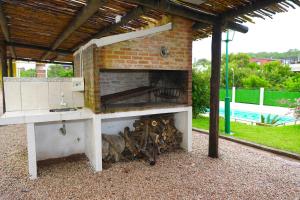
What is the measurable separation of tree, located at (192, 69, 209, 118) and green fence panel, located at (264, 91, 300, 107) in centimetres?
474

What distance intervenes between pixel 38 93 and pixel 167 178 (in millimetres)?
3298

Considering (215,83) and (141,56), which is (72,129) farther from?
(215,83)

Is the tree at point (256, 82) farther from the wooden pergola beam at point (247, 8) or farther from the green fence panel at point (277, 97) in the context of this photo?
the wooden pergola beam at point (247, 8)

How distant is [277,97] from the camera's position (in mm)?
12781

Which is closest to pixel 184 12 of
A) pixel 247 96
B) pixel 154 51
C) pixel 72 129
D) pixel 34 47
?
pixel 154 51

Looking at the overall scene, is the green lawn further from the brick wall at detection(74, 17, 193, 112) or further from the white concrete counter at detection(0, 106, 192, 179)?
the brick wall at detection(74, 17, 193, 112)

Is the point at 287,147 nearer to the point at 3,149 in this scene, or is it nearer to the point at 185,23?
the point at 185,23

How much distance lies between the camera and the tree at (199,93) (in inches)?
380

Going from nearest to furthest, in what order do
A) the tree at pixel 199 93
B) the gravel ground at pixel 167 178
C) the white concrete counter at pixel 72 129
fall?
the gravel ground at pixel 167 178 < the white concrete counter at pixel 72 129 < the tree at pixel 199 93

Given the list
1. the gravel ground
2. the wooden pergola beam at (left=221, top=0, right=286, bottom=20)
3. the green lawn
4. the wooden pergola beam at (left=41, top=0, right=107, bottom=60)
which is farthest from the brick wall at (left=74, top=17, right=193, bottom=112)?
the green lawn

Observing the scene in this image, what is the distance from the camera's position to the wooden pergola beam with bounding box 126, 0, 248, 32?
145 inches

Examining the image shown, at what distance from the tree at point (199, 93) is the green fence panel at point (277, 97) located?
4.74 metres

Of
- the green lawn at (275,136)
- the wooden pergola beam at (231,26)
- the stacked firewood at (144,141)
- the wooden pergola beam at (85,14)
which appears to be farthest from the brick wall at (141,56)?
the green lawn at (275,136)

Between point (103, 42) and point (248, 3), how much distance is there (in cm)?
270
